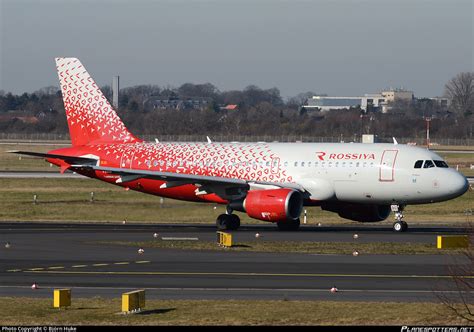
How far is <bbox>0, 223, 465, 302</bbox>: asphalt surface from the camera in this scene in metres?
33.2

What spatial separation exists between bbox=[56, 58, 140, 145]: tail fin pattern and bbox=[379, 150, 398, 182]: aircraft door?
15.5 metres

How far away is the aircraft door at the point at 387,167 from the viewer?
55.0m

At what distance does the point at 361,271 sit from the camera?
3891 cm

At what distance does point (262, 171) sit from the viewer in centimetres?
5800

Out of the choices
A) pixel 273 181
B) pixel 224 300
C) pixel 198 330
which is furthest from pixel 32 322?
pixel 273 181

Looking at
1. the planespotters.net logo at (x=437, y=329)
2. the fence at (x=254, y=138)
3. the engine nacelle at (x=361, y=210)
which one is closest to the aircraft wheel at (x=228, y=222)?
the engine nacelle at (x=361, y=210)

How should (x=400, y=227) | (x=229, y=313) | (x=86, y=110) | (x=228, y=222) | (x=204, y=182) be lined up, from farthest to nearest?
(x=86, y=110) < (x=204, y=182) < (x=228, y=222) < (x=400, y=227) < (x=229, y=313)

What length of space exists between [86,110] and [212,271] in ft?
89.8

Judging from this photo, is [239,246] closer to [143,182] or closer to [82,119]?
[143,182]

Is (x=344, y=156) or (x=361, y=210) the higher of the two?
(x=344, y=156)

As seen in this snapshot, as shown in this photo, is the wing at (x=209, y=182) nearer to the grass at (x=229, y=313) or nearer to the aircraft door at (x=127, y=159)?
the aircraft door at (x=127, y=159)

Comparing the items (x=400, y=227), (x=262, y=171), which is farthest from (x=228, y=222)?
(x=400, y=227)

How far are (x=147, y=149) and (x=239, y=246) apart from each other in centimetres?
1533

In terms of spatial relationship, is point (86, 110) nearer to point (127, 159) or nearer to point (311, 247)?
point (127, 159)
